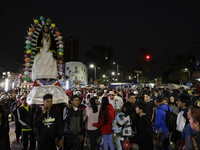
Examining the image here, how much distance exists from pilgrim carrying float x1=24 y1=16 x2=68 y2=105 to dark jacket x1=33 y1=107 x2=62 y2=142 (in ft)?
5.69

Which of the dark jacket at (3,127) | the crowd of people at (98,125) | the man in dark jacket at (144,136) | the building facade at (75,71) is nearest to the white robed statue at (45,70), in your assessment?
the crowd of people at (98,125)

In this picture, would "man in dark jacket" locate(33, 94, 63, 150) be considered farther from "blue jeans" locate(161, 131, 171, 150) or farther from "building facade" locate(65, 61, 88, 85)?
"building facade" locate(65, 61, 88, 85)

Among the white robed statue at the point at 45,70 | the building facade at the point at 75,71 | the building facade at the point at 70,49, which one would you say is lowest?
the white robed statue at the point at 45,70

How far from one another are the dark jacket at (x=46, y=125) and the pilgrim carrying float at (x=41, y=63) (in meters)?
1.73

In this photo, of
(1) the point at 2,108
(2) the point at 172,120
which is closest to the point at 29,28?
(1) the point at 2,108

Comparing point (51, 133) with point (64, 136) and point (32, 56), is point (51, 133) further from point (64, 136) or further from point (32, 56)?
point (32, 56)

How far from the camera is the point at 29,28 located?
20.6 feet

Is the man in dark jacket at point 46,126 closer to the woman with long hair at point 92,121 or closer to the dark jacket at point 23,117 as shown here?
the woman with long hair at point 92,121

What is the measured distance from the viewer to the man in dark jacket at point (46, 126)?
354 cm

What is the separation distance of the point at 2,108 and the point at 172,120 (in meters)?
4.72

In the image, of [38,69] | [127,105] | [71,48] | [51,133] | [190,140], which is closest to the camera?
[190,140]

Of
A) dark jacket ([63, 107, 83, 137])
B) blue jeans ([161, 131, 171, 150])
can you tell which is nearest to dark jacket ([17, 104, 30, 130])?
dark jacket ([63, 107, 83, 137])

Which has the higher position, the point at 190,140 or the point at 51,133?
the point at 190,140

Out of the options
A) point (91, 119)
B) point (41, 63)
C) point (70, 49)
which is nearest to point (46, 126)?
point (91, 119)
